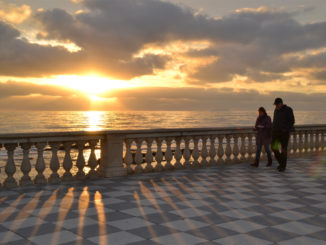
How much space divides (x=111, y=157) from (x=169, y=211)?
12.6ft

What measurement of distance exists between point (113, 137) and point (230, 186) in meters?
3.09

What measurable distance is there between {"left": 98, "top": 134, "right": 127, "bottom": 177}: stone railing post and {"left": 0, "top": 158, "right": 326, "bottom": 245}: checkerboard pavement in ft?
1.47

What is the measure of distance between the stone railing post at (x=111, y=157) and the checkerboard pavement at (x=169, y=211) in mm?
448

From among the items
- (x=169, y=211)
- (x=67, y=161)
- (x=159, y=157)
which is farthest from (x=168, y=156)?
(x=169, y=211)

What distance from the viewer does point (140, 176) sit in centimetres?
944

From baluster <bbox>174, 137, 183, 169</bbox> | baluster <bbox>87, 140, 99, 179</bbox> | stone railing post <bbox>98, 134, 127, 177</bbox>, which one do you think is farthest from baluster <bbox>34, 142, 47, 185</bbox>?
baluster <bbox>174, 137, 183, 169</bbox>

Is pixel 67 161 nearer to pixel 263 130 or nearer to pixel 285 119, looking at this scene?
pixel 285 119

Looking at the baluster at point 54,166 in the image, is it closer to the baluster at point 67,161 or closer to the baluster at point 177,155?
the baluster at point 67,161

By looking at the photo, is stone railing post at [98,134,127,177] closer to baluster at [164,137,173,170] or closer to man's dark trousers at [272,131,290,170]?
baluster at [164,137,173,170]

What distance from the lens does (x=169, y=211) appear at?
5844 mm

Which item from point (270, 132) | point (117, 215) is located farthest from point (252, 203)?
point (270, 132)

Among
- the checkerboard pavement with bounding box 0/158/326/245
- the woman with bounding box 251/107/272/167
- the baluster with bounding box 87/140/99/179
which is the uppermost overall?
the woman with bounding box 251/107/272/167

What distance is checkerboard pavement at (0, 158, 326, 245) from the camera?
460cm

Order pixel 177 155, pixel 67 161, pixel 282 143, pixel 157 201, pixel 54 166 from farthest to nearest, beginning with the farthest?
pixel 282 143 < pixel 177 155 < pixel 67 161 < pixel 54 166 < pixel 157 201
